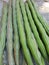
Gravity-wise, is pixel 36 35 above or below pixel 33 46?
above

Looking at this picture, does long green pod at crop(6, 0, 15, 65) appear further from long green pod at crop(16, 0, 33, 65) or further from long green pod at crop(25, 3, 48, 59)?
long green pod at crop(25, 3, 48, 59)

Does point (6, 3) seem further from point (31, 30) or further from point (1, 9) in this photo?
point (31, 30)

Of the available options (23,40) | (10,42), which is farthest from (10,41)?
(23,40)

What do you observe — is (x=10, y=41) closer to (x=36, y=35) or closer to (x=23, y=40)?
(x=23, y=40)

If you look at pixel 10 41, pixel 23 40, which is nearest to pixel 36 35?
pixel 23 40

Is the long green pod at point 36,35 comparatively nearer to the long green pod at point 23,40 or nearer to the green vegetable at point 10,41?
the long green pod at point 23,40

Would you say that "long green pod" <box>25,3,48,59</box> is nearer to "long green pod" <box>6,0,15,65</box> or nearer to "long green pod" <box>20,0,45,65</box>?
"long green pod" <box>20,0,45,65</box>

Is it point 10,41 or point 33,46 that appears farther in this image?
point 10,41

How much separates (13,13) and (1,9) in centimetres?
32

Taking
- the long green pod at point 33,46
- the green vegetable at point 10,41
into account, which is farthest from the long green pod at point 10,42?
the long green pod at point 33,46

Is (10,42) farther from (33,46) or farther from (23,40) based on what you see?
(33,46)

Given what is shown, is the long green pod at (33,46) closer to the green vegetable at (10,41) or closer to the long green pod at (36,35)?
the long green pod at (36,35)

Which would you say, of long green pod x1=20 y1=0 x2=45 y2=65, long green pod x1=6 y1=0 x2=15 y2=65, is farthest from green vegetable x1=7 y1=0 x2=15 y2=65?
long green pod x1=20 y1=0 x2=45 y2=65

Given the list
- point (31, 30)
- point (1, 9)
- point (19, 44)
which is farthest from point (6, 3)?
point (19, 44)
